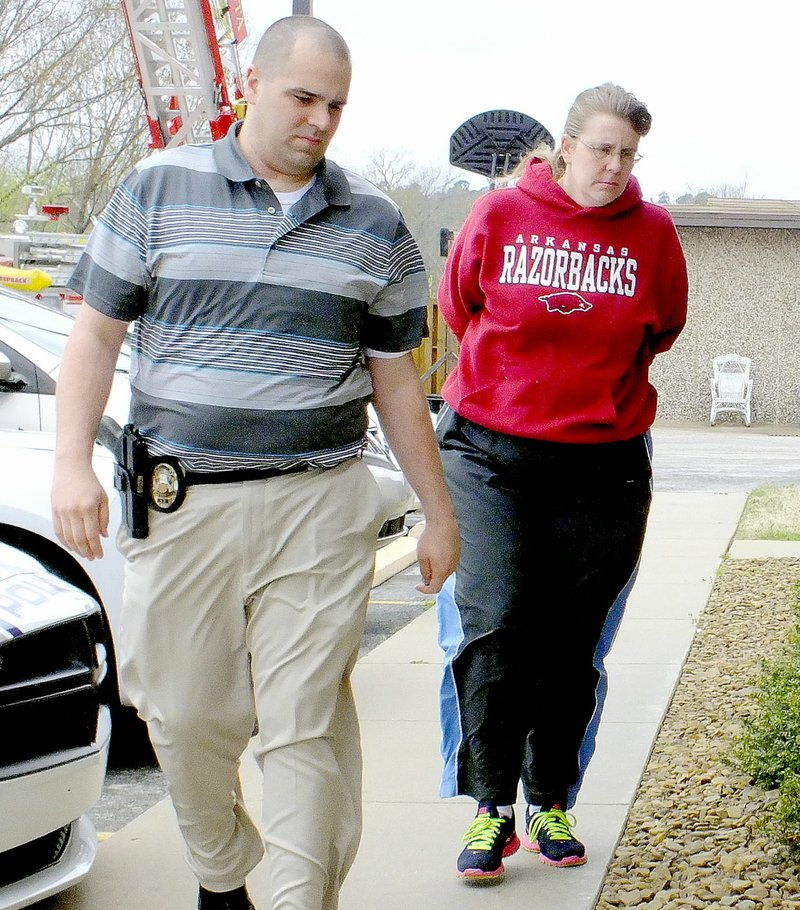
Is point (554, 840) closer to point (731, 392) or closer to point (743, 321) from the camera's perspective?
point (731, 392)

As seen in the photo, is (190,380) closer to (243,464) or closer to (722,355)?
(243,464)

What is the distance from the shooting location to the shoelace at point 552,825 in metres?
3.72

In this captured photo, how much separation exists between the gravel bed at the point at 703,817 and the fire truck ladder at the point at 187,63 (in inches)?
480

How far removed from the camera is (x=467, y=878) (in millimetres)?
3623

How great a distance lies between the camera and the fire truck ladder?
16.7m

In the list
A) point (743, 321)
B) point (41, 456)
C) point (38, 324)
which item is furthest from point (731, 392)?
point (41, 456)

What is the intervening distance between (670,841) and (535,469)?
116cm

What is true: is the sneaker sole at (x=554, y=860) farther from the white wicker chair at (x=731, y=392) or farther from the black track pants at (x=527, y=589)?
the white wicker chair at (x=731, y=392)

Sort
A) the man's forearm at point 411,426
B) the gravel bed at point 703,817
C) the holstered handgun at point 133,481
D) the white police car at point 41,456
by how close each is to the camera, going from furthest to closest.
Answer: the white police car at point 41,456 < the gravel bed at point 703,817 < the man's forearm at point 411,426 < the holstered handgun at point 133,481

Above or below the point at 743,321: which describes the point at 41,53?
above

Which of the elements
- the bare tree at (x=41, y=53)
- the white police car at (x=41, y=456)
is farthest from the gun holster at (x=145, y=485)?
the bare tree at (x=41, y=53)

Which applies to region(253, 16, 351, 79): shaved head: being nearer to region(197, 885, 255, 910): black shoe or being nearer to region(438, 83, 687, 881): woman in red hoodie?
region(438, 83, 687, 881): woman in red hoodie

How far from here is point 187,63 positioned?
17672 mm

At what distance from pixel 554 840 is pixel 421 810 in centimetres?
66
